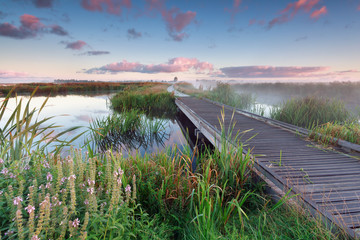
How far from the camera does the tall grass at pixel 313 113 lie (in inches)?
297

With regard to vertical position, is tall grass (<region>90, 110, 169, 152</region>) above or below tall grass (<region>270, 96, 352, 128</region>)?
below

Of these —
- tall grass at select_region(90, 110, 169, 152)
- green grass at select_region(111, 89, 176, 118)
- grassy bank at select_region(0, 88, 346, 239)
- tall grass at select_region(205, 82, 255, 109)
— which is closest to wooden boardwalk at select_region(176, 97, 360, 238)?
grassy bank at select_region(0, 88, 346, 239)

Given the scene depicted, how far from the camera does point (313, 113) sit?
7.67m

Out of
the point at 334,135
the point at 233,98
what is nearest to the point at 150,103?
the point at 233,98

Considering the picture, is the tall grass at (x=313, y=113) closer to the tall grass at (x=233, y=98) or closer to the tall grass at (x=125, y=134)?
the tall grass at (x=233, y=98)

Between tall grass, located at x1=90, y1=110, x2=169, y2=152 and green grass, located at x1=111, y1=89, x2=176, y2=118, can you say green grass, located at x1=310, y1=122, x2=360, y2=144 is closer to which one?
tall grass, located at x1=90, y1=110, x2=169, y2=152

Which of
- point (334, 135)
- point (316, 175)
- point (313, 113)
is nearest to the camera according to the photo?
point (316, 175)

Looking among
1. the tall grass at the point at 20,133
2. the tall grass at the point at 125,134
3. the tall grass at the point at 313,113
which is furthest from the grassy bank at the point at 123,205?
the tall grass at the point at 313,113

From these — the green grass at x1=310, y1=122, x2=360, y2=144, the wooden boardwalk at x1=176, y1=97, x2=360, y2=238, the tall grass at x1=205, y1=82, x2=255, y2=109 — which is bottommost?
the wooden boardwalk at x1=176, y1=97, x2=360, y2=238

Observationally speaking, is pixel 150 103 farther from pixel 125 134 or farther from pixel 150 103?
pixel 125 134

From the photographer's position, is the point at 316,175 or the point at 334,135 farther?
the point at 334,135

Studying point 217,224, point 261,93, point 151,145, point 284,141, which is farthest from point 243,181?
point 261,93

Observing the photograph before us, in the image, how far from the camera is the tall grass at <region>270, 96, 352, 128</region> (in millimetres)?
7551

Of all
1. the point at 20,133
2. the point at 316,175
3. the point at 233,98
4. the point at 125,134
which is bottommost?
the point at 125,134
